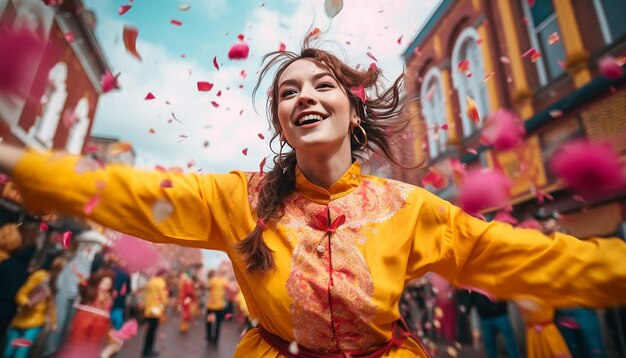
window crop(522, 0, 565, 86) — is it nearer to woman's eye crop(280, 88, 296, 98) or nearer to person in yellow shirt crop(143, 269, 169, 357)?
woman's eye crop(280, 88, 296, 98)

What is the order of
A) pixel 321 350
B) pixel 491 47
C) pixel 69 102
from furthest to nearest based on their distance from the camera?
pixel 69 102 → pixel 491 47 → pixel 321 350

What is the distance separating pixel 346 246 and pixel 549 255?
2.38ft

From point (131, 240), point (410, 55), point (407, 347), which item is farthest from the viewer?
point (410, 55)

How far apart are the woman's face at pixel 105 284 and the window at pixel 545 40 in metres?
8.42

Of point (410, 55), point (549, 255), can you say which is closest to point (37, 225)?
point (549, 255)

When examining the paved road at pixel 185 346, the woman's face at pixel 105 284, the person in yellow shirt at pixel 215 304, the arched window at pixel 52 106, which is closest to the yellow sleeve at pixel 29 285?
the woman's face at pixel 105 284

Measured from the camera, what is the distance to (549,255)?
1.33m

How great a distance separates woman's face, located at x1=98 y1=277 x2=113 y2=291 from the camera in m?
4.74

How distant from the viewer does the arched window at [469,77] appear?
9.47 meters

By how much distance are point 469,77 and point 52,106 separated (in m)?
11.7

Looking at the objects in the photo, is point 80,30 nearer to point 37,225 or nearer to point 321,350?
point 37,225

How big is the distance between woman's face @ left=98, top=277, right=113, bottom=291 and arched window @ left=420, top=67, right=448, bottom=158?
29.5 ft

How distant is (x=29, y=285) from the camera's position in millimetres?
4473

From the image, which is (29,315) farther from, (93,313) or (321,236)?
(321,236)
